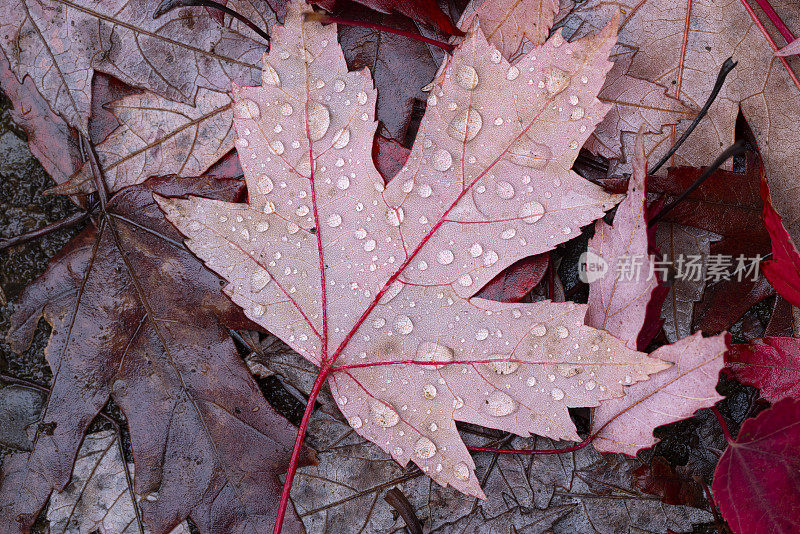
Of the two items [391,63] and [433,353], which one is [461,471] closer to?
[433,353]

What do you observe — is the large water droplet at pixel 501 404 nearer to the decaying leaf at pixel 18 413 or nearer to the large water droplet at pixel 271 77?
the large water droplet at pixel 271 77

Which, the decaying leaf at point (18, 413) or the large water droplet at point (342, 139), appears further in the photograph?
the decaying leaf at point (18, 413)

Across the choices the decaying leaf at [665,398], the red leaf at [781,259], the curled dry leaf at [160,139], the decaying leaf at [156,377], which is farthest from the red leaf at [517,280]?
the curled dry leaf at [160,139]

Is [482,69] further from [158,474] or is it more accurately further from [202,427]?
[158,474]

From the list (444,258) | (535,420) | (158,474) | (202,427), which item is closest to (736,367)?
(535,420)

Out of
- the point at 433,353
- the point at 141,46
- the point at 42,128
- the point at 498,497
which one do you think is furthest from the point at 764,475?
the point at 42,128

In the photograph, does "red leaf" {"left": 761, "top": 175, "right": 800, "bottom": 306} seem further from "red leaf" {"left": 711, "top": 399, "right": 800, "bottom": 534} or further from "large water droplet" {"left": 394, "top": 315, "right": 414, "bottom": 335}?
"large water droplet" {"left": 394, "top": 315, "right": 414, "bottom": 335}

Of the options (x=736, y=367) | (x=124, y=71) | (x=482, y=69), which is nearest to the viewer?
(x=482, y=69)
